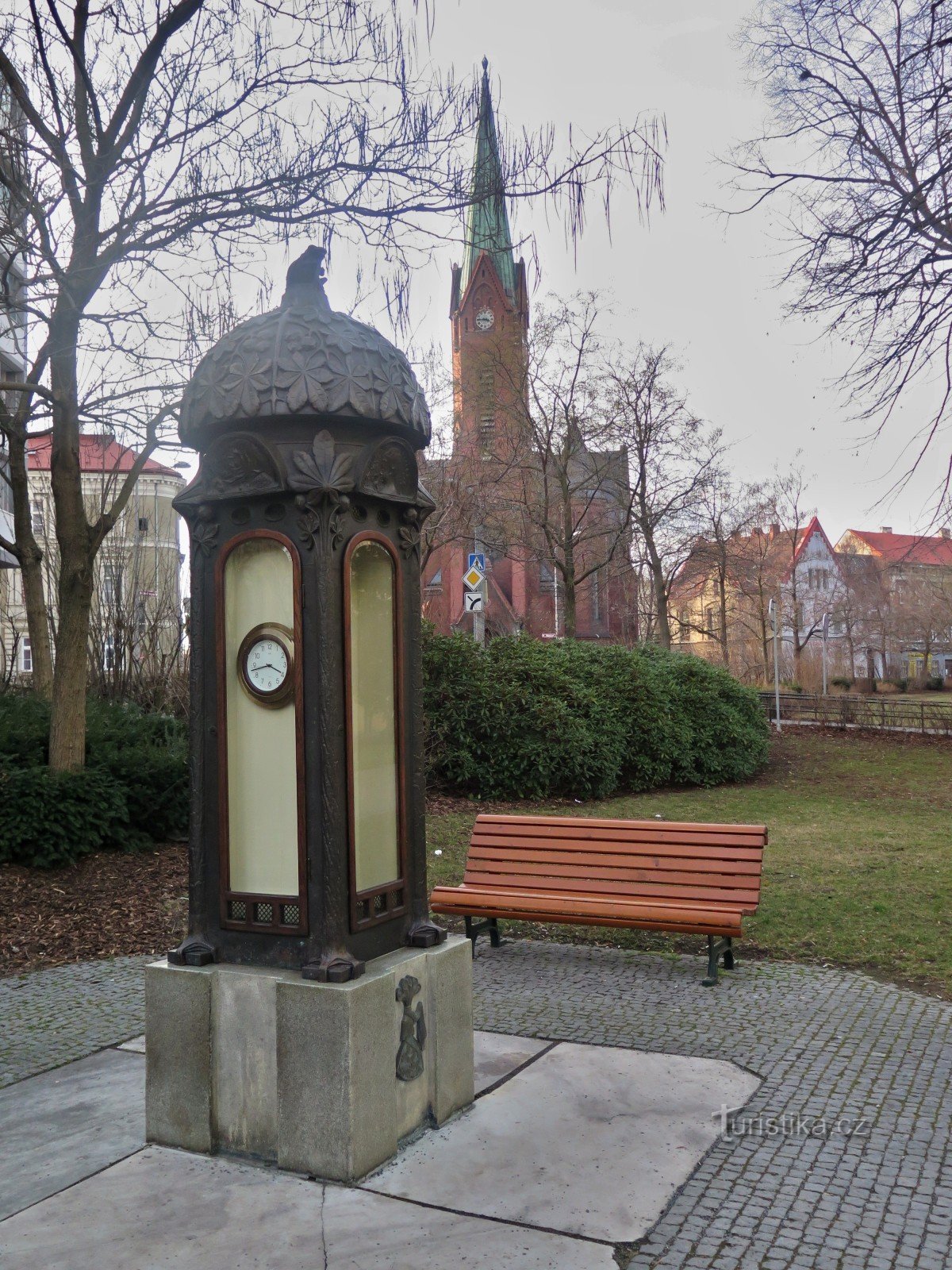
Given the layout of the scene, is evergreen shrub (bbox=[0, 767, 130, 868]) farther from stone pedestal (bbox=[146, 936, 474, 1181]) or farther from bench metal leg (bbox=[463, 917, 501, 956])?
stone pedestal (bbox=[146, 936, 474, 1181])

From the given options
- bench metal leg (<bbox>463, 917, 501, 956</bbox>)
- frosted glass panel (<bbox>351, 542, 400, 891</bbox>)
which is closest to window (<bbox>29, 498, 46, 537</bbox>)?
bench metal leg (<bbox>463, 917, 501, 956</bbox>)

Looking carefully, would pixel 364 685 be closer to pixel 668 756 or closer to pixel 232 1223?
pixel 232 1223

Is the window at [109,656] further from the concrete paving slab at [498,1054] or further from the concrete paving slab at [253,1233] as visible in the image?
the concrete paving slab at [253,1233]

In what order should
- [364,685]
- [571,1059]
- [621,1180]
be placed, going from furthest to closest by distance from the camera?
1. [571,1059]
2. [364,685]
3. [621,1180]

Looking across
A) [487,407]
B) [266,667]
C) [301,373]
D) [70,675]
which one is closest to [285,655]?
[266,667]

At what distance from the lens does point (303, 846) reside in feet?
14.2

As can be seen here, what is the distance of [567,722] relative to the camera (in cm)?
1590

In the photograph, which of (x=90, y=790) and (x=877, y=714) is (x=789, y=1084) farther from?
(x=877, y=714)

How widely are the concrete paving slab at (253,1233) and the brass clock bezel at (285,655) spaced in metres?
1.85

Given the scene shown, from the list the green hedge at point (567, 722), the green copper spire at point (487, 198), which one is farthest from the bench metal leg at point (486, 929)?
the green hedge at point (567, 722)

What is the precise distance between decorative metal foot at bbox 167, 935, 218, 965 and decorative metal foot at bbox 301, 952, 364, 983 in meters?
0.48

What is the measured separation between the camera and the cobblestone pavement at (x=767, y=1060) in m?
3.62

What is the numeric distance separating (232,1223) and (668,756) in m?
14.2

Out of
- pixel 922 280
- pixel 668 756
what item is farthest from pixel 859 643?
pixel 922 280
